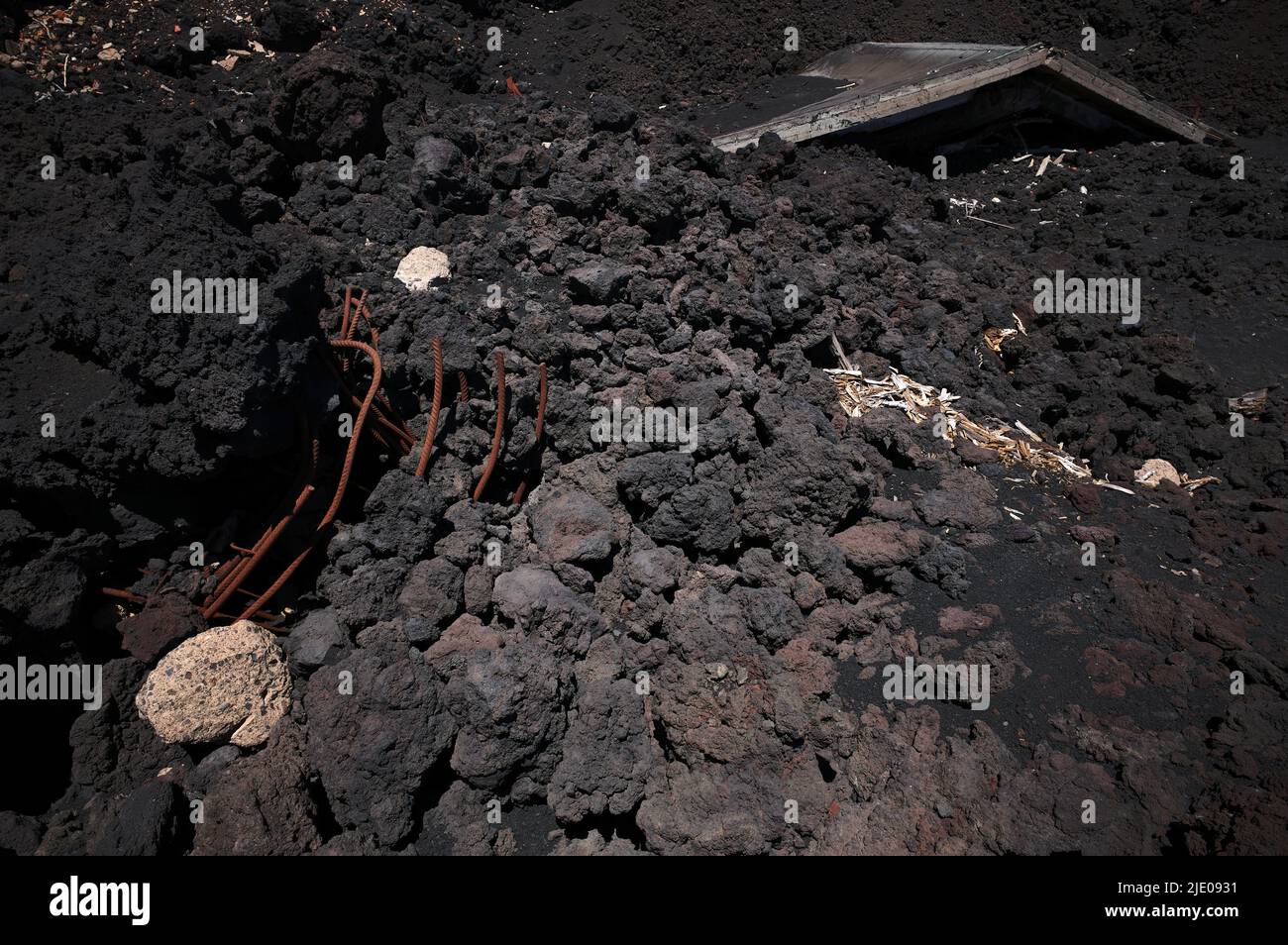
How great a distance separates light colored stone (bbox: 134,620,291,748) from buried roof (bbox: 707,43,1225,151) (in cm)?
527

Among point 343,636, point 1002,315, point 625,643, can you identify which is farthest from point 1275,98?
point 343,636

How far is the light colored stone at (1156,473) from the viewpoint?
384cm

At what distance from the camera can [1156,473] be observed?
12.8 feet

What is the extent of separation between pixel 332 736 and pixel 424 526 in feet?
3.06

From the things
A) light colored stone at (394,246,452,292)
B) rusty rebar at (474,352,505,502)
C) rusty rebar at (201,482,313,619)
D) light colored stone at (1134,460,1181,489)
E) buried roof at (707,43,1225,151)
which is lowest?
light colored stone at (1134,460,1181,489)

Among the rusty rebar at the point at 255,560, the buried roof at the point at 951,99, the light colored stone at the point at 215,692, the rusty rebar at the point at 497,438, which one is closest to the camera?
the light colored stone at the point at 215,692

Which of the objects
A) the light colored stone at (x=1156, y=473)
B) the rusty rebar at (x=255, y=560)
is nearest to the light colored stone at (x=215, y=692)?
the rusty rebar at (x=255, y=560)

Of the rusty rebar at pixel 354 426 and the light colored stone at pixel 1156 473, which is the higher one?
the rusty rebar at pixel 354 426

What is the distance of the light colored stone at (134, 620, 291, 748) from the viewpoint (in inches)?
96.7

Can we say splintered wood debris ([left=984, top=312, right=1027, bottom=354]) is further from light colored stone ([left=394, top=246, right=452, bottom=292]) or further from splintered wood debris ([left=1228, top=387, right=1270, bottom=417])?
light colored stone ([left=394, top=246, right=452, bottom=292])

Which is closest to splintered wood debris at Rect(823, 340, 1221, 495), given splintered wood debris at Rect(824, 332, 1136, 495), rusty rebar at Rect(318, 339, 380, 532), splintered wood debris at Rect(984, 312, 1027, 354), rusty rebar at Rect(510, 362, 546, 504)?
splintered wood debris at Rect(824, 332, 1136, 495)

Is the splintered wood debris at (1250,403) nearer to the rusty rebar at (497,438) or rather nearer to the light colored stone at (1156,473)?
the light colored stone at (1156,473)

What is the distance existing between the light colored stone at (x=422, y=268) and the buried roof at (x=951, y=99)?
3080 millimetres
